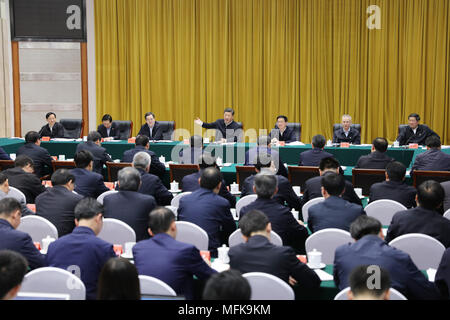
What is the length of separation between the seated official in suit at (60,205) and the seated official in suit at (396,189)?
8.85 feet

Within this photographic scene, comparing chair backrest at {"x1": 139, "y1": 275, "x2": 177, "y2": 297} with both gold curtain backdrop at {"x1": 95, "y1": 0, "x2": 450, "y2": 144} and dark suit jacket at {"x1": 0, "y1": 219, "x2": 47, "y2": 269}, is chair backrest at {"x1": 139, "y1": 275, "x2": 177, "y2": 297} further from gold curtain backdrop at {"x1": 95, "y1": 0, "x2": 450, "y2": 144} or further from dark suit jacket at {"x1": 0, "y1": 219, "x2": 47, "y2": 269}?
gold curtain backdrop at {"x1": 95, "y1": 0, "x2": 450, "y2": 144}

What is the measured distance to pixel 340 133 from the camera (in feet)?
29.0

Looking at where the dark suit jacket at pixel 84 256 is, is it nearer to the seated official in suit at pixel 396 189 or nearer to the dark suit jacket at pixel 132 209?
the dark suit jacket at pixel 132 209

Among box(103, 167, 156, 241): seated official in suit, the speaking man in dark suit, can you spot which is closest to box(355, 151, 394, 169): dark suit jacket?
box(103, 167, 156, 241): seated official in suit

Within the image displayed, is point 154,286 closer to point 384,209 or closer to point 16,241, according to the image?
point 16,241

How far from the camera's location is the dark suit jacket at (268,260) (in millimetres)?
2973

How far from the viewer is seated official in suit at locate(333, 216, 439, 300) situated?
9.39 ft

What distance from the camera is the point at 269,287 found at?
2.77m

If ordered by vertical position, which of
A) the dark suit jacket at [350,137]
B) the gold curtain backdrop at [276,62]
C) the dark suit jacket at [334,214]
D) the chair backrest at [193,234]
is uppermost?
the gold curtain backdrop at [276,62]

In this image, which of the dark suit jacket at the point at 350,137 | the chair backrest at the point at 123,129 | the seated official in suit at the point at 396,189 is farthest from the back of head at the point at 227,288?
the chair backrest at the point at 123,129

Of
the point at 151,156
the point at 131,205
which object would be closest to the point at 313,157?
the point at 151,156
